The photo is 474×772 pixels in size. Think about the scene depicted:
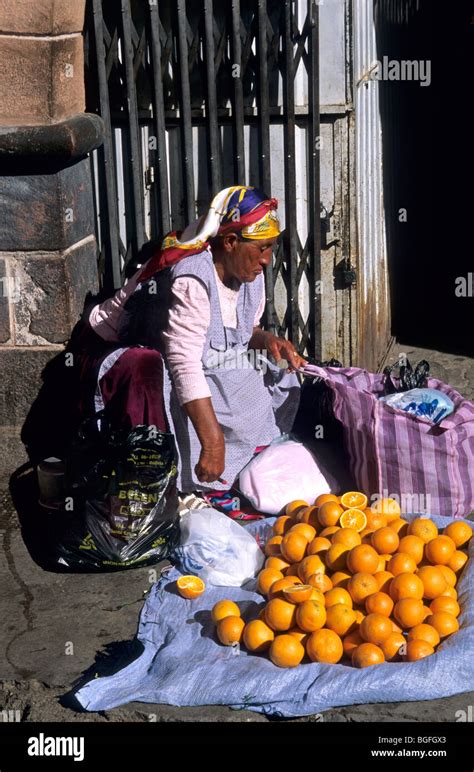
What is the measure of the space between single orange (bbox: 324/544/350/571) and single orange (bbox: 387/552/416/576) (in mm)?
181

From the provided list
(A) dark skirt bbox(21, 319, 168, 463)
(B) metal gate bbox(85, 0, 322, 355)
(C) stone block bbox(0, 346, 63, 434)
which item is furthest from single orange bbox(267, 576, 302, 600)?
(B) metal gate bbox(85, 0, 322, 355)

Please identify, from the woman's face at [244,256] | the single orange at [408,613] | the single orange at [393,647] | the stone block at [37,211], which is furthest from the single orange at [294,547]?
the stone block at [37,211]

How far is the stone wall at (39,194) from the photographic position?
4.96 m

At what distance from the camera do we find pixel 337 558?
4188 mm

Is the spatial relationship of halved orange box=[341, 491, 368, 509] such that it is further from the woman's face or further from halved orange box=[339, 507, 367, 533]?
the woman's face

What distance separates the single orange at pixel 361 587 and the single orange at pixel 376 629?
0.64 feet

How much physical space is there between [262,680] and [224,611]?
15.5 inches

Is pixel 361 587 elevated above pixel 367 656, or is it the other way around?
pixel 361 587

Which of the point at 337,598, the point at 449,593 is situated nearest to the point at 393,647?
the point at 337,598

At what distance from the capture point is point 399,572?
→ 4.11 m

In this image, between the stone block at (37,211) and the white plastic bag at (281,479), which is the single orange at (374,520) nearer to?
the white plastic bag at (281,479)

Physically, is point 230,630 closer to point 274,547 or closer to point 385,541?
point 274,547

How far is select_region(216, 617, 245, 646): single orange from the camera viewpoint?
12.8 feet
